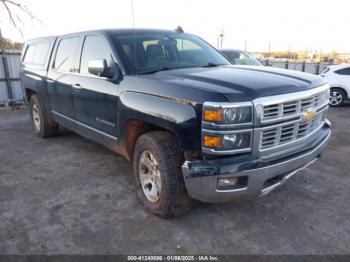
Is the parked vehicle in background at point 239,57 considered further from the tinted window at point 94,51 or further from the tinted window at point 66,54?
the tinted window at point 94,51

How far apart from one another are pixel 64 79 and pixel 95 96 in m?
1.10

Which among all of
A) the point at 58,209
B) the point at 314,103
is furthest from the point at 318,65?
the point at 58,209

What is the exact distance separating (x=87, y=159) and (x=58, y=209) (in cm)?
169

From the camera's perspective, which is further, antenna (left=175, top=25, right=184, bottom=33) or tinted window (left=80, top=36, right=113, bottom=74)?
antenna (left=175, top=25, right=184, bottom=33)

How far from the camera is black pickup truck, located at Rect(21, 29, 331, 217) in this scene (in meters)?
2.56

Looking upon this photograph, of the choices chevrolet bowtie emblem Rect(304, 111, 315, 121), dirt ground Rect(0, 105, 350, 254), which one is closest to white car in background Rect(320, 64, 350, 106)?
dirt ground Rect(0, 105, 350, 254)

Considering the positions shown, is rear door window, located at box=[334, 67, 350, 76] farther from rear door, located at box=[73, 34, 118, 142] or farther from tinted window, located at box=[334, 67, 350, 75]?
rear door, located at box=[73, 34, 118, 142]

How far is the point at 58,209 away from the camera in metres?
3.47

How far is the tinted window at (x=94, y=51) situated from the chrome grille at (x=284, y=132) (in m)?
2.05

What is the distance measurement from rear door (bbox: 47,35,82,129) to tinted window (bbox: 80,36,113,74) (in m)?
0.24

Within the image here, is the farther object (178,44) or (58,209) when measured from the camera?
(178,44)

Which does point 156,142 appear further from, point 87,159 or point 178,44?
point 87,159

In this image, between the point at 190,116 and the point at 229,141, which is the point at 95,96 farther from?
the point at 229,141

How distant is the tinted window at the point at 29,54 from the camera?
633cm
